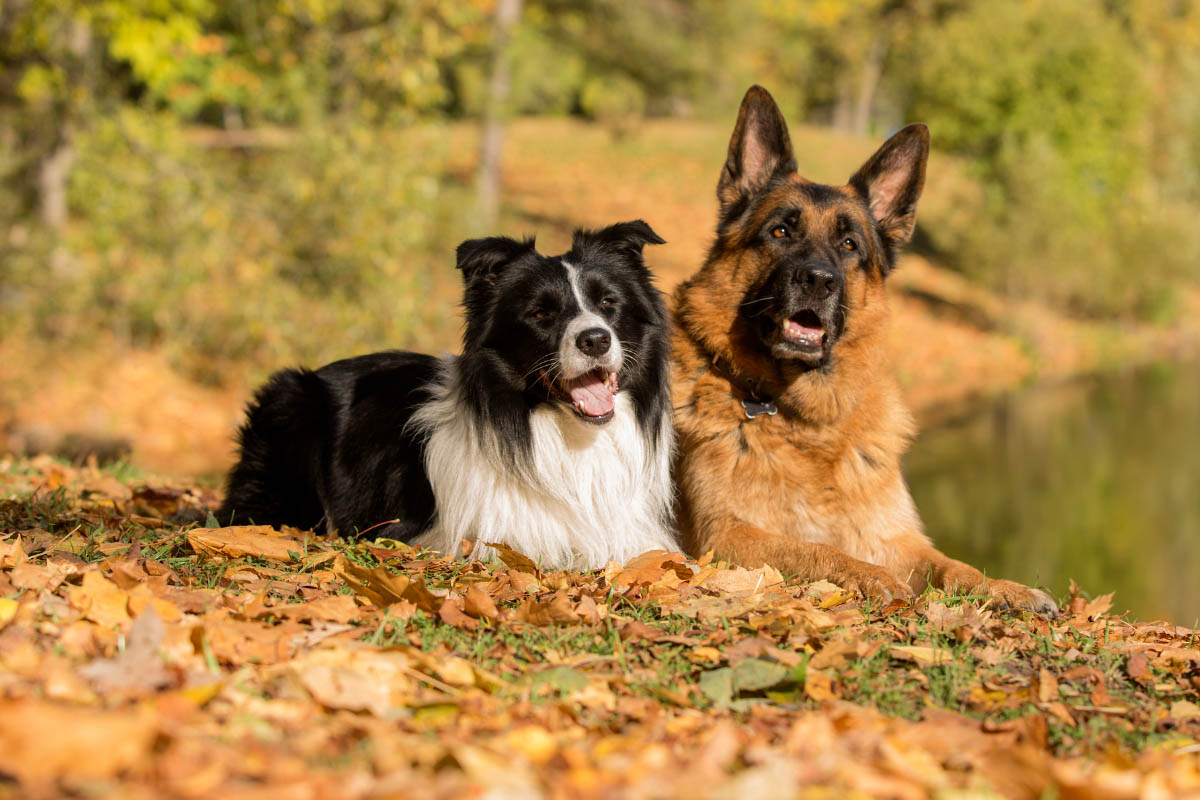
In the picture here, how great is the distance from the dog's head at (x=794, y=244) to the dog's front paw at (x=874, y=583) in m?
1.16

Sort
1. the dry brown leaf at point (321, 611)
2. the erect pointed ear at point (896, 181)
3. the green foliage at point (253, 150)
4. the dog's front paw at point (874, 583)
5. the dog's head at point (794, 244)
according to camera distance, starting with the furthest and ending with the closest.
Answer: the green foliage at point (253, 150), the erect pointed ear at point (896, 181), the dog's head at point (794, 244), the dog's front paw at point (874, 583), the dry brown leaf at point (321, 611)

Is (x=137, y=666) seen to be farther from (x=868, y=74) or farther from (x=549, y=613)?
(x=868, y=74)

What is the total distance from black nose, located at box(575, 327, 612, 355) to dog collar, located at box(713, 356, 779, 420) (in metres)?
1.27

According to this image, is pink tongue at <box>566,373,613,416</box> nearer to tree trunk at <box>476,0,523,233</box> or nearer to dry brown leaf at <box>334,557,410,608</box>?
dry brown leaf at <box>334,557,410,608</box>

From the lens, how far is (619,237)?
4.58m

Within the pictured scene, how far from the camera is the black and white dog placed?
14.2 feet

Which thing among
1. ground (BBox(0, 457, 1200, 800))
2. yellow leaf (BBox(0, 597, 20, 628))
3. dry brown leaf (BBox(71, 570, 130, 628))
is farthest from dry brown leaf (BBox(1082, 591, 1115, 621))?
yellow leaf (BBox(0, 597, 20, 628))

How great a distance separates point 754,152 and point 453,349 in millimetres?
9577

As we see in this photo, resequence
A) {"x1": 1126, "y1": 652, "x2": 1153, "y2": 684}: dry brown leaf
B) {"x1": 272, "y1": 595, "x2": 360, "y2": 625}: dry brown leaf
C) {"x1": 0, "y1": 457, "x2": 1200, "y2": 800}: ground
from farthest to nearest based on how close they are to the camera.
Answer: {"x1": 1126, "y1": 652, "x2": 1153, "y2": 684}: dry brown leaf, {"x1": 272, "y1": 595, "x2": 360, "y2": 625}: dry brown leaf, {"x1": 0, "y1": 457, "x2": 1200, "y2": 800}: ground

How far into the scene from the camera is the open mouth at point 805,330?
4930 millimetres

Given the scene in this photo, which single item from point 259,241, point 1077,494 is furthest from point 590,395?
point 1077,494

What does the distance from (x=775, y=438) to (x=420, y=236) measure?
712 centimetres

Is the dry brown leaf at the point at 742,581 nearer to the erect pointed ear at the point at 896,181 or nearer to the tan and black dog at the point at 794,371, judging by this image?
the tan and black dog at the point at 794,371

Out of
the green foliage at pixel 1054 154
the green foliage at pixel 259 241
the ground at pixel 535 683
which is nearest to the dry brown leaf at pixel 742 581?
the ground at pixel 535 683
